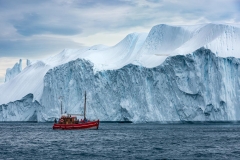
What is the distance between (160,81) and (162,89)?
1117 mm

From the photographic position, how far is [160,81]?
191 ft

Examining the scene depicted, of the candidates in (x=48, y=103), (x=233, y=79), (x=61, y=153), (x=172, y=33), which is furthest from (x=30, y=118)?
(x=61, y=153)

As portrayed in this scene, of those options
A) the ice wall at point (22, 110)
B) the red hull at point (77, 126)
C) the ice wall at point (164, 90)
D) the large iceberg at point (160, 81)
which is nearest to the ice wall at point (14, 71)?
the ice wall at point (22, 110)

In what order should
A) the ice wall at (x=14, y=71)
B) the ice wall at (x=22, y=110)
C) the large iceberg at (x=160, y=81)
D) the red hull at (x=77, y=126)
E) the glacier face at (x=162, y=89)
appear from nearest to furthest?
the red hull at (x=77, y=126)
the glacier face at (x=162, y=89)
the large iceberg at (x=160, y=81)
the ice wall at (x=22, y=110)
the ice wall at (x=14, y=71)

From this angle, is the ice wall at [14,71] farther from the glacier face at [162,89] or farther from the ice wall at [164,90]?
the ice wall at [164,90]

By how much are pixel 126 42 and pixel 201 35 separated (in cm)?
1660

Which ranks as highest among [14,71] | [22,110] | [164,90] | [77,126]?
[14,71]

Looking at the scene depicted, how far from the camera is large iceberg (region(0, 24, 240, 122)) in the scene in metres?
55.8

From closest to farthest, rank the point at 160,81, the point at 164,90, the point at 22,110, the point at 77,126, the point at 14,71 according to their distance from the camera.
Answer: the point at 77,126 → the point at 164,90 → the point at 160,81 → the point at 22,110 → the point at 14,71

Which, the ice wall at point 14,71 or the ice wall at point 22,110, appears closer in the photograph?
the ice wall at point 22,110

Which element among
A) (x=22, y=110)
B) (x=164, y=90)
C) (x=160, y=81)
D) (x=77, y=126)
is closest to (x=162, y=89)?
(x=164, y=90)

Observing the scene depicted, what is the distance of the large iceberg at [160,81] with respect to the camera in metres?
55.8

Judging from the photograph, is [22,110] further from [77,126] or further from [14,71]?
[77,126]

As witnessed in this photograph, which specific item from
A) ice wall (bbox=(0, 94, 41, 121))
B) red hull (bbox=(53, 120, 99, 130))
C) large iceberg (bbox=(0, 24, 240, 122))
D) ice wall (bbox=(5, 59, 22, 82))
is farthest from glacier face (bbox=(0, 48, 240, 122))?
ice wall (bbox=(5, 59, 22, 82))
